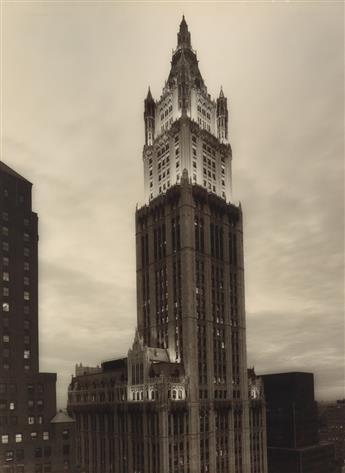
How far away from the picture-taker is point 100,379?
158000mm

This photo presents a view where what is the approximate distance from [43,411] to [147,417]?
30.8 m

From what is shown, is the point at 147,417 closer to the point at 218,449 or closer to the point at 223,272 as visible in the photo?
the point at 218,449

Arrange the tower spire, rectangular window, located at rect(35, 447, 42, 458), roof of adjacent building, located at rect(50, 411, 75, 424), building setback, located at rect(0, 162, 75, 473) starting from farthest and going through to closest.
Answer: the tower spire, roof of adjacent building, located at rect(50, 411, 75, 424), rectangular window, located at rect(35, 447, 42, 458), building setback, located at rect(0, 162, 75, 473)

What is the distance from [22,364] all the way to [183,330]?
44.7 metres

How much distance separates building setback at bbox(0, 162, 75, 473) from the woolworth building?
2797 centimetres

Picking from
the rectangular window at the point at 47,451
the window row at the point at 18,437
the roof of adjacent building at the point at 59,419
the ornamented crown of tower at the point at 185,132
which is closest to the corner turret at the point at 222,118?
the ornamented crown of tower at the point at 185,132

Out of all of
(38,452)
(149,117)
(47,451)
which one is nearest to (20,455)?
(38,452)

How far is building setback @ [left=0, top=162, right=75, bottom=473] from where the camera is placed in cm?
10712

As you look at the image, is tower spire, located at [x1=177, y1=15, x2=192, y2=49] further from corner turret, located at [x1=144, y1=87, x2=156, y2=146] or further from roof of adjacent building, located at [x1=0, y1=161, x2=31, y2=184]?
roof of adjacent building, located at [x1=0, y1=161, x2=31, y2=184]

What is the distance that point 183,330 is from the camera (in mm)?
143250

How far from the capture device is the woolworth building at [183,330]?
135 m

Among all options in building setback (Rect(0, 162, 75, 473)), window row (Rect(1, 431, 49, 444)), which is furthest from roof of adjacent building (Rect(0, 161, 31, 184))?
window row (Rect(1, 431, 49, 444))

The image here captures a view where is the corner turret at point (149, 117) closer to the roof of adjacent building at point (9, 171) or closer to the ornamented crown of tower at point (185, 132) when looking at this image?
the ornamented crown of tower at point (185, 132)

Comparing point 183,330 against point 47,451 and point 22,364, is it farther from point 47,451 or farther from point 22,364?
point 47,451
